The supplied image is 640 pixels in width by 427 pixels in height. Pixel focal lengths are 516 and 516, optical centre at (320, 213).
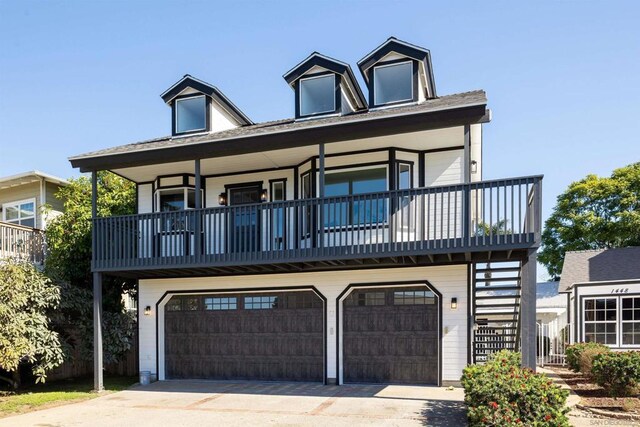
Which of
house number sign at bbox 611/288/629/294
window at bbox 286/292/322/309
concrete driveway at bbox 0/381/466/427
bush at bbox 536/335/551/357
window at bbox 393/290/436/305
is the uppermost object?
window at bbox 393/290/436/305

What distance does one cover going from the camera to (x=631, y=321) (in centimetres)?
1817

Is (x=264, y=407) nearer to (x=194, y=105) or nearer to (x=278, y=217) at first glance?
(x=278, y=217)

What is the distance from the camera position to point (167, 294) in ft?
48.2

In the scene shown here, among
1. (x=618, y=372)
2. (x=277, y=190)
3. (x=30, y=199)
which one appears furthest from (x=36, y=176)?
(x=618, y=372)

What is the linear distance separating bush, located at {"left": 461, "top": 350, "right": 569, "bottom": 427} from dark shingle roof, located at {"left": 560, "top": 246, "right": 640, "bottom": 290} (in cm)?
1356

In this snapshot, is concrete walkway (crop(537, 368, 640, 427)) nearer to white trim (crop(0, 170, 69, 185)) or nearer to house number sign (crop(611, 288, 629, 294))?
house number sign (crop(611, 288, 629, 294))

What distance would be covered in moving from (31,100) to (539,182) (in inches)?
510

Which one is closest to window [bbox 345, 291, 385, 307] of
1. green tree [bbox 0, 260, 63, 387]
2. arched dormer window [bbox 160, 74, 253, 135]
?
arched dormer window [bbox 160, 74, 253, 135]

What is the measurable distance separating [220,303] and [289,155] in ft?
15.0

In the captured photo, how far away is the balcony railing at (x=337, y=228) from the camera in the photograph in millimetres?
10141

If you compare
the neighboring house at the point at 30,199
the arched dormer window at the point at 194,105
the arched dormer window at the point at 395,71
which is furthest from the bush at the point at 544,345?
the neighboring house at the point at 30,199

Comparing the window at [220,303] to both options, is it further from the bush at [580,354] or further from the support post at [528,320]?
the bush at [580,354]

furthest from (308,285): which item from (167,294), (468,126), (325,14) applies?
(325,14)

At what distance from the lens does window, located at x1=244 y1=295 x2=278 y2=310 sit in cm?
1378
